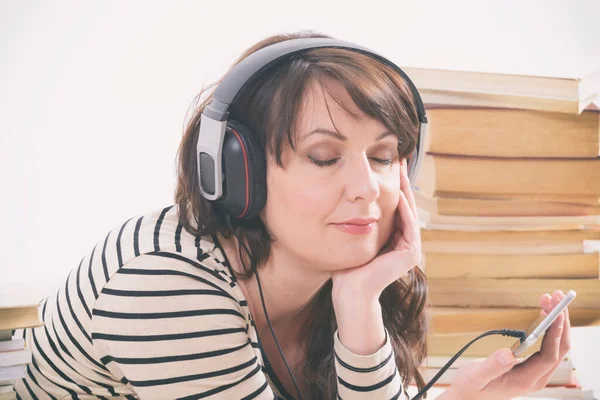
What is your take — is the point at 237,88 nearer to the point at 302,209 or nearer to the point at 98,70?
the point at 302,209

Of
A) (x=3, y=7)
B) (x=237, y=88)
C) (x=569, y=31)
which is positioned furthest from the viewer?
(x=569, y=31)

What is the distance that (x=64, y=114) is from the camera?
1685 mm

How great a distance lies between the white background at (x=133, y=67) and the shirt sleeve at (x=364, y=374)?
86 centimetres

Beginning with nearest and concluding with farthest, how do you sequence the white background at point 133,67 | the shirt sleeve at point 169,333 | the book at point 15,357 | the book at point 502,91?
1. the shirt sleeve at point 169,333
2. the book at point 15,357
3. the book at point 502,91
4. the white background at point 133,67

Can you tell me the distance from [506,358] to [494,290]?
1.59 ft

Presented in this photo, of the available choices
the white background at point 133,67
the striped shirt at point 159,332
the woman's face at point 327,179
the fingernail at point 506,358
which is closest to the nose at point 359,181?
the woman's face at point 327,179

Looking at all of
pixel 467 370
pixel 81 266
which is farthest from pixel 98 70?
pixel 467 370

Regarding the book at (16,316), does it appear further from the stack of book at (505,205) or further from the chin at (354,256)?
the stack of book at (505,205)

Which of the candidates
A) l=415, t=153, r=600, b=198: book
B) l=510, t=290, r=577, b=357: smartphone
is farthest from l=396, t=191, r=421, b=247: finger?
l=415, t=153, r=600, b=198: book

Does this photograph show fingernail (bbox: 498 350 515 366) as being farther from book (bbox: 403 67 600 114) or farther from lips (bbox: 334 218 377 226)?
book (bbox: 403 67 600 114)

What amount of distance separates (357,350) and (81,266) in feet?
1.54

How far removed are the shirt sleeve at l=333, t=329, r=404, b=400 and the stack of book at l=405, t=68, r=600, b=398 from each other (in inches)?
19.2

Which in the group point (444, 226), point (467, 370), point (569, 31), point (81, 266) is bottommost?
point (467, 370)

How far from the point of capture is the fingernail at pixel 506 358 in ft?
3.54
